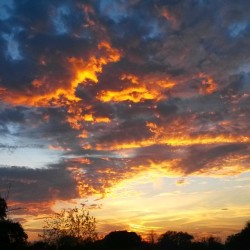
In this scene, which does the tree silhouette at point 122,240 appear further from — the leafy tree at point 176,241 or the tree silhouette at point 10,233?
the leafy tree at point 176,241

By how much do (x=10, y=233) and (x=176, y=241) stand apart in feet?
445

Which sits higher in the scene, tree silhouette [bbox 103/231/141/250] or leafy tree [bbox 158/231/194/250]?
leafy tree [bbox 158/231/194/250]

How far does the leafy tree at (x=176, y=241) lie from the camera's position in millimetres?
172800

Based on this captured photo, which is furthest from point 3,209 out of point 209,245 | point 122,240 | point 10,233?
point 209,245

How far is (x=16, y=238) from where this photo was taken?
177ft

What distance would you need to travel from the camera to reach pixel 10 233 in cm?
5356

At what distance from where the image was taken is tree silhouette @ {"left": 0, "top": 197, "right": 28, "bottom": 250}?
5207 cm

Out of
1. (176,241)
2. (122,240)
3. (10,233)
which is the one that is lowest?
(10,233)

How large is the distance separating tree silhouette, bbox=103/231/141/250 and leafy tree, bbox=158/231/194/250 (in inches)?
2574

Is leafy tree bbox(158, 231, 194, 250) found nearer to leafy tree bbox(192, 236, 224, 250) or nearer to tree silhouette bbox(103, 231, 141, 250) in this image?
leafy tree bbox(192, 236, 224, 250)

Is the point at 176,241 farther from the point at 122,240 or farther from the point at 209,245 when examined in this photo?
the point at 122,240

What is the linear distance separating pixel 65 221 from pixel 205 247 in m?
101

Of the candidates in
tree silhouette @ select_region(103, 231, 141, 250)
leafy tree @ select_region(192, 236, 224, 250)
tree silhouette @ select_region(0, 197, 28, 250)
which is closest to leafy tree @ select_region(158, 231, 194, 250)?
leafy tree @ select_region(192, 236, 224, 250)

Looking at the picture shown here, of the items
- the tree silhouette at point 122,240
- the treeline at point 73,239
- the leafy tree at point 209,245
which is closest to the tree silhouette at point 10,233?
the treeline at point 73,239
